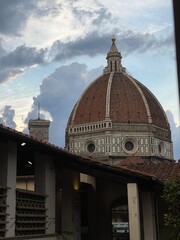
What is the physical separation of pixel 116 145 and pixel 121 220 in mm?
39504

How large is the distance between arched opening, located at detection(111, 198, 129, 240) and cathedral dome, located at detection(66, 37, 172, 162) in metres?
39.0

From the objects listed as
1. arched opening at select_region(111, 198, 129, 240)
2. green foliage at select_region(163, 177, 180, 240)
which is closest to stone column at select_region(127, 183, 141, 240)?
green foliage at select_region(163, 177, 180, 240)

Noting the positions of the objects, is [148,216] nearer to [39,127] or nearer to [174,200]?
[174,200]

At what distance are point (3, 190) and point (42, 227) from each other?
2.44 meters

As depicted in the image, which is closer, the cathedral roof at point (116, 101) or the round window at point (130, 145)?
the round window at point (130, 145)

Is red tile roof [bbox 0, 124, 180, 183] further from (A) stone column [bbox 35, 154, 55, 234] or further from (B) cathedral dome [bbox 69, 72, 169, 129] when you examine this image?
(B) cathedral dome [bbox 69, 72, 169, 129]

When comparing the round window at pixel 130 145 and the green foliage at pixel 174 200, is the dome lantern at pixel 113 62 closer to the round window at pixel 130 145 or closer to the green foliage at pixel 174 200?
the round window at pixel 130 145

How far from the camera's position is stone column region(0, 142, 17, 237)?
394 inches

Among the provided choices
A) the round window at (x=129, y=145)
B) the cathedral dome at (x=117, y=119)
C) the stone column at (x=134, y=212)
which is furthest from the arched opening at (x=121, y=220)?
the round window at (x=129, y=145)

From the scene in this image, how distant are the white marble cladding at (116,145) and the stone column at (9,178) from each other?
3075 inches

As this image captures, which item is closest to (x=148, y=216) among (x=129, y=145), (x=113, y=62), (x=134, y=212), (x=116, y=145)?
(x=134, y=212)

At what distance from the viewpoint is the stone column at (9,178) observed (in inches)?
394

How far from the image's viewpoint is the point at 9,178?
10.2m


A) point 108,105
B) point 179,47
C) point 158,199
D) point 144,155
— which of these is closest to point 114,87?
point 108,105
